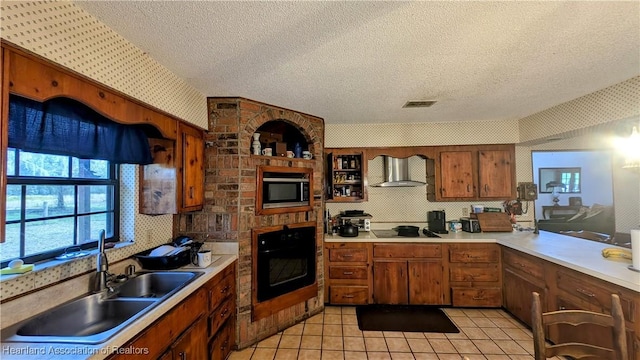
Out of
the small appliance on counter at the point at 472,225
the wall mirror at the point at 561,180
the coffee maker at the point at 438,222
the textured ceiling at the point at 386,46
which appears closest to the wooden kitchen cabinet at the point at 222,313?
the textured ceiling at the point at 386,46

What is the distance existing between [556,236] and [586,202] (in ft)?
17.4

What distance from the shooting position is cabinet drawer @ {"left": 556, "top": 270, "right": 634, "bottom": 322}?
1.77m

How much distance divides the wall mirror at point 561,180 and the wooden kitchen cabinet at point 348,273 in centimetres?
633

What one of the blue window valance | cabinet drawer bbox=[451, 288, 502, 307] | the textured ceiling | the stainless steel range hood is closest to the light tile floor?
cabinet drawer bbox=[451, 288, 502, 307]

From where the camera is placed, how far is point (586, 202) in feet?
21.9

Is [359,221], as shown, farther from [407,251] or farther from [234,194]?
[234,194]

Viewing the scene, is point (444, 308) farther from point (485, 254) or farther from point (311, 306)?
point (311, 306)

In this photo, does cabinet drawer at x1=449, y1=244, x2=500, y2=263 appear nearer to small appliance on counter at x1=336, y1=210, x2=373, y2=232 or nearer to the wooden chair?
small appliance on counter at x1=336, y1=210, x2=373, y2=232

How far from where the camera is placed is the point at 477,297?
319 centimetres

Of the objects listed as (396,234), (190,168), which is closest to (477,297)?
(396,234)

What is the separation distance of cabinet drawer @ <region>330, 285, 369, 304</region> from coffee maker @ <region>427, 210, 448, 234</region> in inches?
49.9

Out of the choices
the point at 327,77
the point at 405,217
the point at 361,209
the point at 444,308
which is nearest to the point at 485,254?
the point at 444,308

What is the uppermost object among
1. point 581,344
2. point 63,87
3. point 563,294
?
point 63,87

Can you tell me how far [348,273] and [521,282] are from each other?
6.20ft
